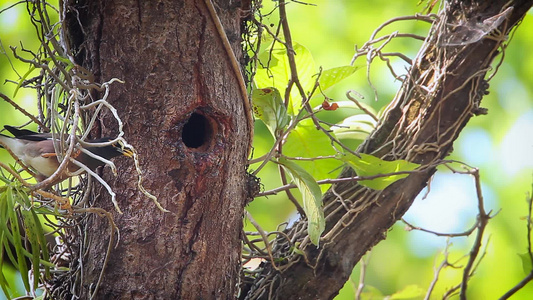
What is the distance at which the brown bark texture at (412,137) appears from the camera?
1.79m

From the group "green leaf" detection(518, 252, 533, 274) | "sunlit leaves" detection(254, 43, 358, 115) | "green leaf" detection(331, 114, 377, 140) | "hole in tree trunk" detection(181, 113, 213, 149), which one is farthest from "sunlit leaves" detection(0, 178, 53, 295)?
"green leaf" detection(518, 252, 533, 274)

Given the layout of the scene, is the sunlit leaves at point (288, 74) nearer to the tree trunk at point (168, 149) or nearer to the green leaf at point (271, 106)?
the green leaf at point (271, 106)

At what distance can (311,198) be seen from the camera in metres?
1.64

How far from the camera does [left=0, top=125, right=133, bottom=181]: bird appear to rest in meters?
1.37

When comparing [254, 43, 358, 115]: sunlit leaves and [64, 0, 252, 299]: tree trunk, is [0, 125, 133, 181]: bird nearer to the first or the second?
[64, 0, 252, 299]: tree trunk

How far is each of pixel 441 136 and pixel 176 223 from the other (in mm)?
997

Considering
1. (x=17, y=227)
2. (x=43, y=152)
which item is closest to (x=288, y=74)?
(x=43, y=152)

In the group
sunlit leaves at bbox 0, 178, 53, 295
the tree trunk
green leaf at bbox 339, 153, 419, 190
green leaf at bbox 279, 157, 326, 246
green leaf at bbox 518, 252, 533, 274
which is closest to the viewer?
sunlit leaves at bbox 0, 178, 53, 295

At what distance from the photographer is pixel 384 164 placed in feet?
5.57

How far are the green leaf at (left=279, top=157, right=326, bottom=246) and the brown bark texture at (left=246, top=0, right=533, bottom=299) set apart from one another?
0.19 m

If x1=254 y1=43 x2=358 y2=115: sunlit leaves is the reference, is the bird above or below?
below

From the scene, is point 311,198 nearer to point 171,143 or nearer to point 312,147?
point 312,147

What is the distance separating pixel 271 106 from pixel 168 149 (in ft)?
1.29

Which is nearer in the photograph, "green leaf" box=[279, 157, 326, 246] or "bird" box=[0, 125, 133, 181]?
"bird" box=[0, 125, 133, 181]
